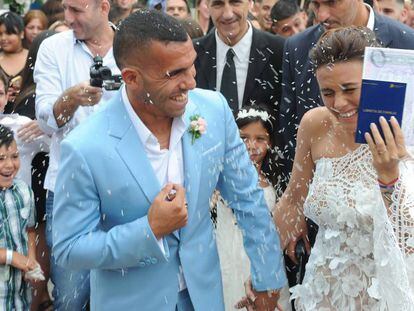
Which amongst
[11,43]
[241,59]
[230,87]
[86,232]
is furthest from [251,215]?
[11,43]

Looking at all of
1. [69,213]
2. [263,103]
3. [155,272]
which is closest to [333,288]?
[155,272]

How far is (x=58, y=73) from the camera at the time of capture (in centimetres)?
658

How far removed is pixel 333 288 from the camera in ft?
15.8

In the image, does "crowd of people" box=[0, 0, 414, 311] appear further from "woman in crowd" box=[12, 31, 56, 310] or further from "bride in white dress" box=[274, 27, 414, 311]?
"woman in crowd" box=[12, 31, 56, 310]

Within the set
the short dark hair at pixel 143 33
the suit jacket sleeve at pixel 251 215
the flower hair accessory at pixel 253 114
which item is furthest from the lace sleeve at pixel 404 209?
the flower hair accessory at pixel 253 114

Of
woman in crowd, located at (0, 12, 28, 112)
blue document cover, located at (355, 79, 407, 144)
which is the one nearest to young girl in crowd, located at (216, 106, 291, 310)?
blue document cover, located at (355, 79, 407, 144)

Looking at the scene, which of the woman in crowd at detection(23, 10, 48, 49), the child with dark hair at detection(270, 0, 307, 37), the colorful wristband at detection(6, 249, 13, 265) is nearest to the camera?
the colorful wristband at detection(6, 249, 13, 265)

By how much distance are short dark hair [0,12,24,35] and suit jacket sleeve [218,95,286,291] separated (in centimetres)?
602

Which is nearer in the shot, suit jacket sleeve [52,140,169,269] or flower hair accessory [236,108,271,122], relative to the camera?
suit jacket sleeve [52,140,169,269]

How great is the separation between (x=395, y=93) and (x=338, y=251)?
1017 millimetres

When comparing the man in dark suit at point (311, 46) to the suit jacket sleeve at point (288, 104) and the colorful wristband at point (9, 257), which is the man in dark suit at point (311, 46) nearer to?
the suit jacket sleeve at point (288, 104)

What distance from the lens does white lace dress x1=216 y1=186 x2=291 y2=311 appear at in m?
6.49

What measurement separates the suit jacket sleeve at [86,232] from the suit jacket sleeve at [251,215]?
0.55 m

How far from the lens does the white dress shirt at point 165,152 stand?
14.1 ft
